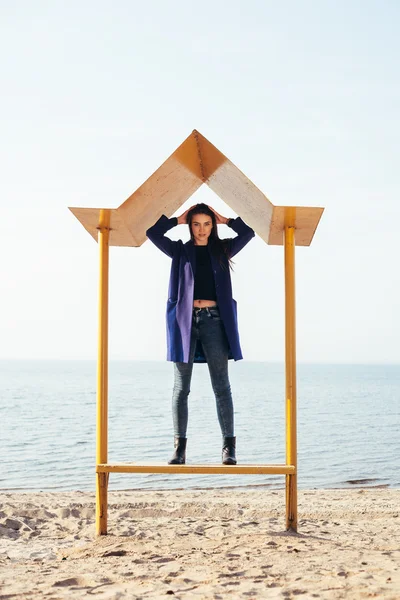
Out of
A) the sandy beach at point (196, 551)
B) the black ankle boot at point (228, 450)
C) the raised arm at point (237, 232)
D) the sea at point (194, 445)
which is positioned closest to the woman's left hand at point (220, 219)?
the raised arm at point (237, 232)

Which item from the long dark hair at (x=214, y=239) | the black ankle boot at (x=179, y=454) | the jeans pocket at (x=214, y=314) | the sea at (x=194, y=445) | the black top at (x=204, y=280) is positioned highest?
the long dark hair at (x=214, y=239)

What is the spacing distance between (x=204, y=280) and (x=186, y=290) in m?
0.19

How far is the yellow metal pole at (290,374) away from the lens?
617cm

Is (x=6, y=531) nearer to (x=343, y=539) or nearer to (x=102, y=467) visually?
(x=102, y=467)

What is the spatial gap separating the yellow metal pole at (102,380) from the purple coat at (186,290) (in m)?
0.43

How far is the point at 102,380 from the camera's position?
630 cm

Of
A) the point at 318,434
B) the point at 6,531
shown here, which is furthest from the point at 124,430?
the point at 6,531

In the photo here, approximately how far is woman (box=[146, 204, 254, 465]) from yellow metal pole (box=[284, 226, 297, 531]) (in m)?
0.43

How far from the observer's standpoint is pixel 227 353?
6.20 meters

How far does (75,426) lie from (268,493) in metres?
13.4

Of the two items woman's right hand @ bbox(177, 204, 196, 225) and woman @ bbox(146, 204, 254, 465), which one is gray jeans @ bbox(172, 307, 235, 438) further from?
woman's right hand @ bbox(177, 204, 196, 225)

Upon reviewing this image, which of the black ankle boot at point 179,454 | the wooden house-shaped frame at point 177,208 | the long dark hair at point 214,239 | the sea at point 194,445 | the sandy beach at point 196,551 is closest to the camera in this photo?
the sandy beach at point 196,551

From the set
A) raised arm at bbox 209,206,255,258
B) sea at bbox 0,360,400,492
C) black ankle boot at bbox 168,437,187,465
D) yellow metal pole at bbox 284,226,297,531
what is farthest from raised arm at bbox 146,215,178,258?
sea at bbox 0,360,400,492

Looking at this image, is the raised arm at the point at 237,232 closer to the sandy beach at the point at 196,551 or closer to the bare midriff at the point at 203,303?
the bare midriff at the point at 203,303
